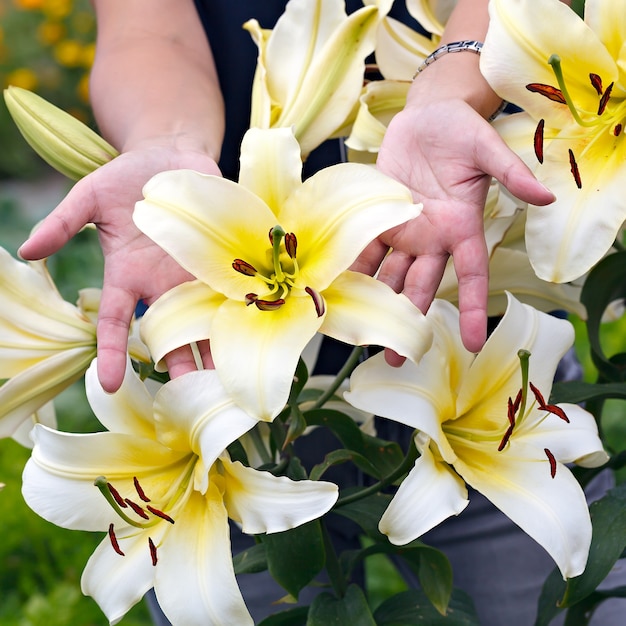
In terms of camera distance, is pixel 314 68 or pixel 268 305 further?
pixel 314 68

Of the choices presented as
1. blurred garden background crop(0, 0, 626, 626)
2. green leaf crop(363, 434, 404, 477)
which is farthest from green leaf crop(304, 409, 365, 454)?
blurred garden background crop(0, 0, 626, 626)

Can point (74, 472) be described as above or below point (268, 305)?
below

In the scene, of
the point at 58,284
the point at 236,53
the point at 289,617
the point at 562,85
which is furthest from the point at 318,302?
the point at 58,284

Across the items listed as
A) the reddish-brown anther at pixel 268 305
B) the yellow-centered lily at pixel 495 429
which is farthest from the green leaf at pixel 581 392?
the reddish-brown anther at pixel 268 305

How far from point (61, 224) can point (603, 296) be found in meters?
0.49

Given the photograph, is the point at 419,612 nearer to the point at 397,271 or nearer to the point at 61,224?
the point at 397,271

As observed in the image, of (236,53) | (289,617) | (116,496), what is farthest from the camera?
(236,53)

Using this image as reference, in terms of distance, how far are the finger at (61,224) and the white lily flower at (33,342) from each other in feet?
0.08

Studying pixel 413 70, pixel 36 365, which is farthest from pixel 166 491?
pixel 413 70

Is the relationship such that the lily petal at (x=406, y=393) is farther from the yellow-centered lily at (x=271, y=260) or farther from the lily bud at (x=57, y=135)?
the lily bud at (x=57, y=135)

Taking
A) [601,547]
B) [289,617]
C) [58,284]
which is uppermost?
[601,547]

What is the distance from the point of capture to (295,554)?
730 mm

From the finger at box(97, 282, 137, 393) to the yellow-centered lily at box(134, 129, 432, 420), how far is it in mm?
30

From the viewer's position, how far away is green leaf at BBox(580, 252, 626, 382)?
32.9 inches
